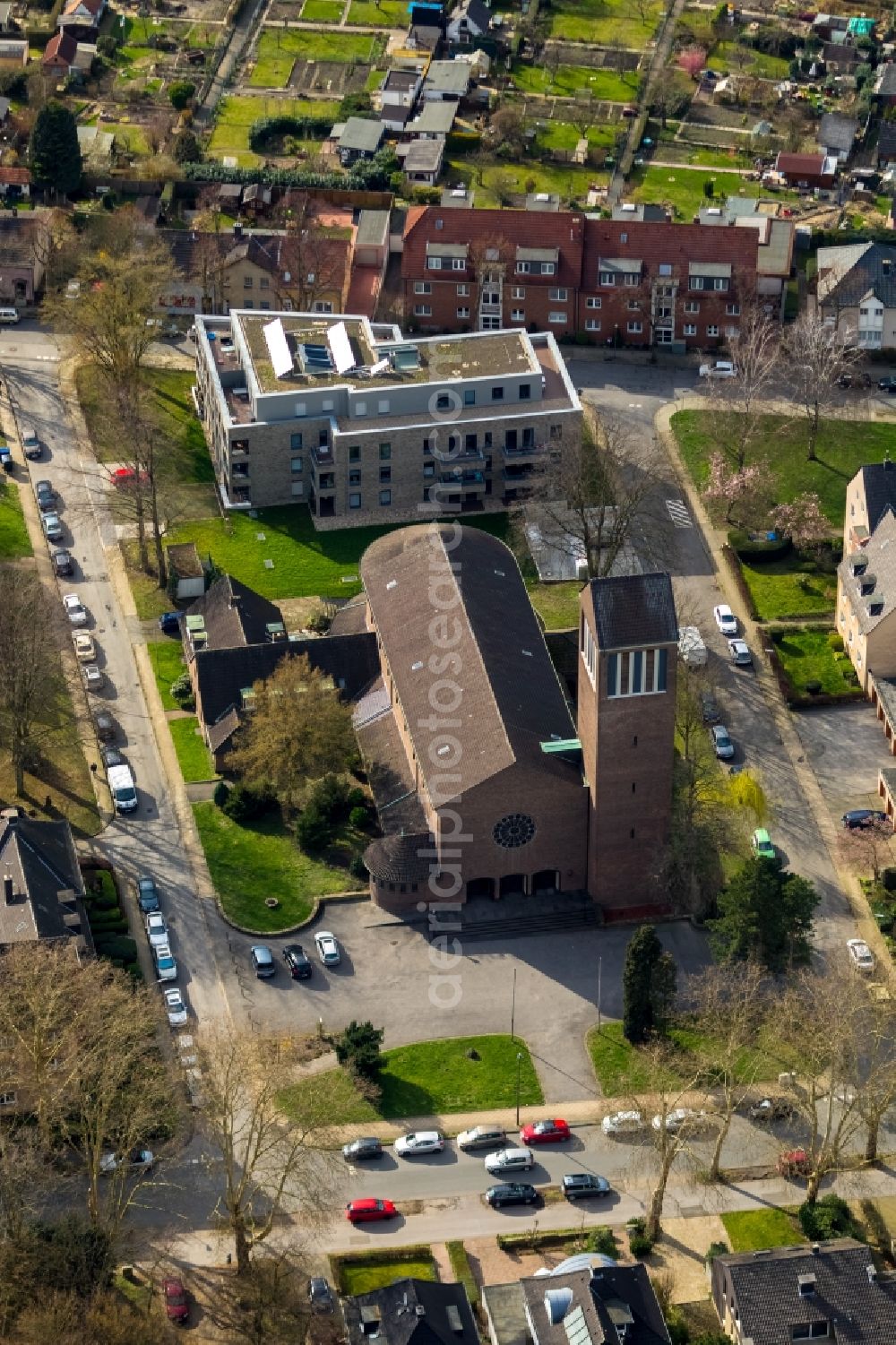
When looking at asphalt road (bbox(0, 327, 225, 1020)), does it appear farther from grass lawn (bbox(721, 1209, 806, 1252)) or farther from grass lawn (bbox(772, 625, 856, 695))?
grass lawn (bbox(772, 625, 856, 695))

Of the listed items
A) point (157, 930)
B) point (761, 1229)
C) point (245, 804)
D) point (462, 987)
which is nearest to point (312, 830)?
point (245, 804)

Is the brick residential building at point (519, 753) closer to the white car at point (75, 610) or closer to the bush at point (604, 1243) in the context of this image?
the white car at point (75, 610)

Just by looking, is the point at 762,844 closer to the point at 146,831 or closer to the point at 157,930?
the point at 157,930

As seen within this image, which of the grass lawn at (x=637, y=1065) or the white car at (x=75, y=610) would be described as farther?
the white car at (x=75, y=610)

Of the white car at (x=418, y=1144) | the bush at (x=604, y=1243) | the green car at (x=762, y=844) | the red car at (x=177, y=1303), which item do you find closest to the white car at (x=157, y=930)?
the white car at (x=418, y=1144)

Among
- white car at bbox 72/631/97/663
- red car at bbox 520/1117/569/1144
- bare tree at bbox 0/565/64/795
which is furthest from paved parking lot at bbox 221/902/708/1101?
white car at bbox 72/631/97/663

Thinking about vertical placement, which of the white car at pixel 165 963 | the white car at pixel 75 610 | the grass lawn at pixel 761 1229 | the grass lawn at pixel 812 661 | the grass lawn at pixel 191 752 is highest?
the white car at pixel 75 610
